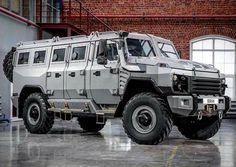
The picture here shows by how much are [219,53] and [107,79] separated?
50.2 ft

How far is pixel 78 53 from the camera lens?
39.3 feet

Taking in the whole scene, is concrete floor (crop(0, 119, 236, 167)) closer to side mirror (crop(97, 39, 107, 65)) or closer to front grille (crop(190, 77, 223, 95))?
front grille (crop(190, 77, 223, 95))

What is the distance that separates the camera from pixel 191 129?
1182 centimetres

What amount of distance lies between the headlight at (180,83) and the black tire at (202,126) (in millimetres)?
1433

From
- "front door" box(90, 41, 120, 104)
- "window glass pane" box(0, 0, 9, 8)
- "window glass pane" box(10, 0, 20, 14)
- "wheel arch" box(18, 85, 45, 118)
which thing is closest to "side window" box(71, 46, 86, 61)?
"front door" box(90, 41, 120, 104)

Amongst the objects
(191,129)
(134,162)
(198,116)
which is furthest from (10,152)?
(191,129)

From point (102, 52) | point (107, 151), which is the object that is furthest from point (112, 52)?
point (107, 151)

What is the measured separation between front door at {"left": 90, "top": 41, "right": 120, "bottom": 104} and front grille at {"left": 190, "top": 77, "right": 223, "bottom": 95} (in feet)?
5.48

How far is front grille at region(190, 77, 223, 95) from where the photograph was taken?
1018cm

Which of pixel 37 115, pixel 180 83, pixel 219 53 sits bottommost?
pixel 37 115

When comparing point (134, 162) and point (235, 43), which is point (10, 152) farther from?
point (235, 43)

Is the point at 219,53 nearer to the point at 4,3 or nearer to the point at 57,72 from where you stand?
the point at 4,3

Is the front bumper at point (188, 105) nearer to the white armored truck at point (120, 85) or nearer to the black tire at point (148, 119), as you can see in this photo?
the white armored truck at point (120, 85)

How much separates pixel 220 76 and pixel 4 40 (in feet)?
27.6
